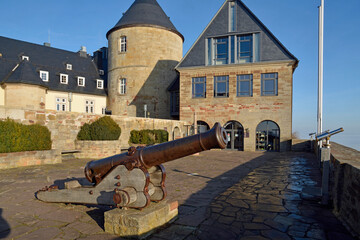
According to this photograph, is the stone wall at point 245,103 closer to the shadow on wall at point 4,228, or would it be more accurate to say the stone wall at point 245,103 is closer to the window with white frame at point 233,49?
the window with white frame at point 233,49

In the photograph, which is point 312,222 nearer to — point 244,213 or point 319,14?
point 244,213

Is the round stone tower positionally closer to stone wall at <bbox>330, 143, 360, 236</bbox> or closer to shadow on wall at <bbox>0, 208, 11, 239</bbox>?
shadow on wall at <bbox>0, 208, 11, 239</bbox>

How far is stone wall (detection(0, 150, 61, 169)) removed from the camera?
9242 mm

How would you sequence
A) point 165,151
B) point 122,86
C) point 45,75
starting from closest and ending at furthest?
Result: point 165,151 < point 122,86 < point 45,75

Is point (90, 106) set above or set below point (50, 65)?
below

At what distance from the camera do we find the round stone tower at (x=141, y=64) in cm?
2634

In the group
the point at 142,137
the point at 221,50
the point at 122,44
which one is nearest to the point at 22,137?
the point at 142,137

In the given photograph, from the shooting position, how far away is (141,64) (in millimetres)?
26344

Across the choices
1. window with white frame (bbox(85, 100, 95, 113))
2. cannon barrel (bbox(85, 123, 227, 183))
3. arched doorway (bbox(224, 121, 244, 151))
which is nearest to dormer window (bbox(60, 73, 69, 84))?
window with white frame (bbox(85, 100, 95, 113))

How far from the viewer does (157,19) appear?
2762 centimetres

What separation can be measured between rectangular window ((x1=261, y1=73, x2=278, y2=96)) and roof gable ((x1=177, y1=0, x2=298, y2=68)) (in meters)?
1.19

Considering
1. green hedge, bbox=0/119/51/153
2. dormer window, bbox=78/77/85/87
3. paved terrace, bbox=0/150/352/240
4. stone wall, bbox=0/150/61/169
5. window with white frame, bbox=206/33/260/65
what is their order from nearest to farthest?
paved terrace, bbox=0/150/352/240, stone wall, bbox=0/150/61/169, green hedge, bbox=0/119/51/153, window with white frame, bbox=206/33/260/65, dormer window, bbox=78/77/85/87

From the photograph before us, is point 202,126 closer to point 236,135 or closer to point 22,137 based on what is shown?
point 236,135

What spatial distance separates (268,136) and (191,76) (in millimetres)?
7795
